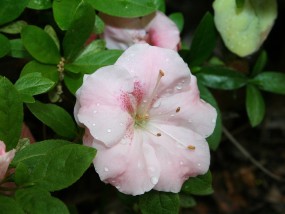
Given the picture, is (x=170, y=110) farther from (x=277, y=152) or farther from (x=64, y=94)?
(x=277, y=152)

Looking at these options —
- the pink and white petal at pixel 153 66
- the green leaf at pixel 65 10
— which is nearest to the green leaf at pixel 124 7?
the green leaf at pixel 65 10

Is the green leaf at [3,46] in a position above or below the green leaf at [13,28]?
above

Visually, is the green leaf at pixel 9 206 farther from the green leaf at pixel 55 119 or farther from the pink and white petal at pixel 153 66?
the pink and white petal at pixel 153 66

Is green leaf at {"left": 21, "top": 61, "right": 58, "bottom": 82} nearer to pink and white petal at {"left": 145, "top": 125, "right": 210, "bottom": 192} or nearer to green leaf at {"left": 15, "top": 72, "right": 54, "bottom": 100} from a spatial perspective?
green leaf at {"left": 15, "top": 72, "right": 54, "bottom": 100}

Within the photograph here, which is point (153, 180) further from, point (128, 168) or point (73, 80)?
point (73, 80)

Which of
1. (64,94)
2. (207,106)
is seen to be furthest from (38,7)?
(207,106)

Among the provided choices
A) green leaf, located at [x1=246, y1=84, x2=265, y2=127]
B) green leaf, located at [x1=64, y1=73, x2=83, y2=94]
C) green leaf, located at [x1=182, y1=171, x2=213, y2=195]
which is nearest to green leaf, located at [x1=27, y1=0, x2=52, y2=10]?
green leaf, located at [x1=64, y1=73, x2=83, y2=94]
